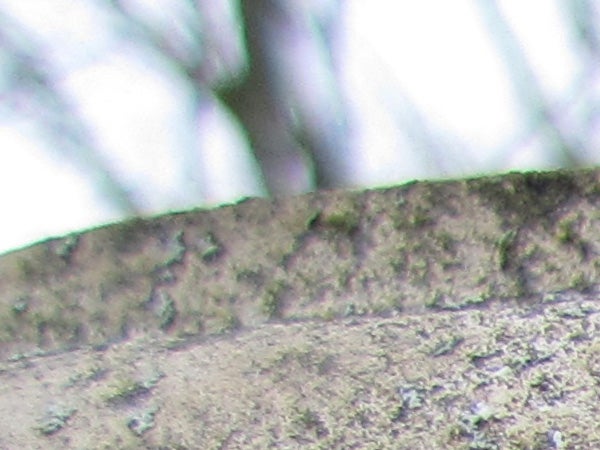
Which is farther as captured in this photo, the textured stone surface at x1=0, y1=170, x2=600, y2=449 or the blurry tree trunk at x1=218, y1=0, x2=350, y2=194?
the blurry tree trunk at x1=218, y1=0, x2=350, y2=194

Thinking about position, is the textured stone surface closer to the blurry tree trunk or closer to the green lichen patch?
the green lichen patch

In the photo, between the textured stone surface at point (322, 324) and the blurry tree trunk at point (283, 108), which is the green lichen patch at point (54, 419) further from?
the blurry tree trunk at point (283, 108)

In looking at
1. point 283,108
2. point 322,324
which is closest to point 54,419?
point 322,324

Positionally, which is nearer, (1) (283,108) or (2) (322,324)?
(2) (322,324)

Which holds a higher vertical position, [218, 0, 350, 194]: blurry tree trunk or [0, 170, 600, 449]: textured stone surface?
[218, 0, 350, 194]: blurry tree trunk

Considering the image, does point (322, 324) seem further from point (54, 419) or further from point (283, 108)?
point (283, 108)

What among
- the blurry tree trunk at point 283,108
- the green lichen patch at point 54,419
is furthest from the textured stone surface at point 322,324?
the blurry tree trunk at point 283,108

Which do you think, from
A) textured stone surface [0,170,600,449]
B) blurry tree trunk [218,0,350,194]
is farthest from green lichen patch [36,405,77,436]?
blurry tree trunk [218,0,350,194]

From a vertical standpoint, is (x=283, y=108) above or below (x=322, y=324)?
above

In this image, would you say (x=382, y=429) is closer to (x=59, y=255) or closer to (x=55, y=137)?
(x=59, y=255)

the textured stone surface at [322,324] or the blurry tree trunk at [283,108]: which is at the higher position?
the blurry tree trunk at [283,108]

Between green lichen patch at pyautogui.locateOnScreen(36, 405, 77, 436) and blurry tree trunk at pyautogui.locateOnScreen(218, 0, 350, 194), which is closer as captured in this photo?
green lichen patch at pyautogui.locateOnScreen(36, 405, 77, 436)

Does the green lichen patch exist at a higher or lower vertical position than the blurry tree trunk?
lower
